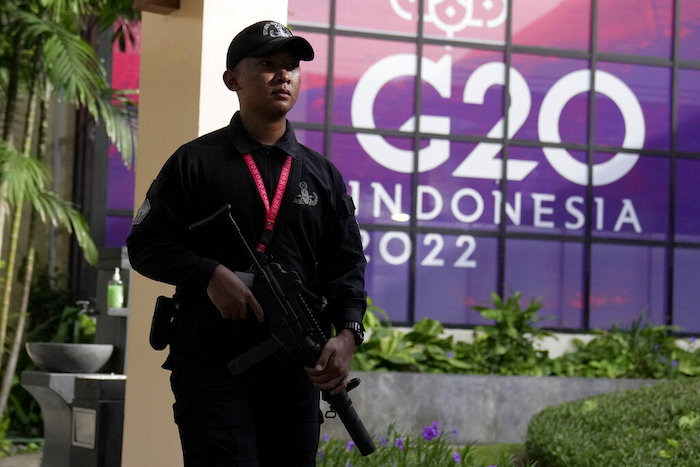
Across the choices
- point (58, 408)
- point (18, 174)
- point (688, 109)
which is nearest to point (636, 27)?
point (688, 109)

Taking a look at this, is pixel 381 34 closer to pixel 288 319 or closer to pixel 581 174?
pixel 581 174

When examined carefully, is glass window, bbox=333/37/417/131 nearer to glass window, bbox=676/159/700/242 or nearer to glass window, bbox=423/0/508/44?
glass window, bbox=423/0/508/44

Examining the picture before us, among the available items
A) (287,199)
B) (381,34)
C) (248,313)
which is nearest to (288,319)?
(248,313)

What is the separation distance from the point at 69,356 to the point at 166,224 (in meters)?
4.15

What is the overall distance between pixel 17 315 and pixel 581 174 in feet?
16.5

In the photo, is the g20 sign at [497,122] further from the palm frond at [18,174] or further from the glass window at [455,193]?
the palm frond at [18,174]

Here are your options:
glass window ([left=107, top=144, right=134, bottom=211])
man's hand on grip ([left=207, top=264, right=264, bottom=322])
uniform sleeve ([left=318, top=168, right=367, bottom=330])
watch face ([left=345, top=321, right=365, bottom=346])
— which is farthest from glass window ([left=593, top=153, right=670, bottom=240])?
man's hand on grip ([left=207, top=264, right=264, bottom=322])

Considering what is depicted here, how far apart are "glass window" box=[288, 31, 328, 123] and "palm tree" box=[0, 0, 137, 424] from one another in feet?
4.87

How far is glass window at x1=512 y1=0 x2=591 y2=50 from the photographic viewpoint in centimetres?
1098

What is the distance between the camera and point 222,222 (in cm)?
276

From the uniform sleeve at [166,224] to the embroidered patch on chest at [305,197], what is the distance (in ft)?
0.80

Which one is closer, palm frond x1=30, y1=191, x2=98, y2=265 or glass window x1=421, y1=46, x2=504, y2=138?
palm frond x1=30, y1=191, x2=98, y2=265

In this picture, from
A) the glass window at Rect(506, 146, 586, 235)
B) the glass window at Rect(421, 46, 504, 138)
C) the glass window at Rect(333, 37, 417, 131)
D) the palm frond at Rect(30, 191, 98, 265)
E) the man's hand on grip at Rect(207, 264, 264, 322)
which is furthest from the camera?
the glass window at Rect(506, 146, 586, 235)

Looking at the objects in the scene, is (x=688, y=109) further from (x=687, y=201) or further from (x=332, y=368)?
(x=332, y=368)
